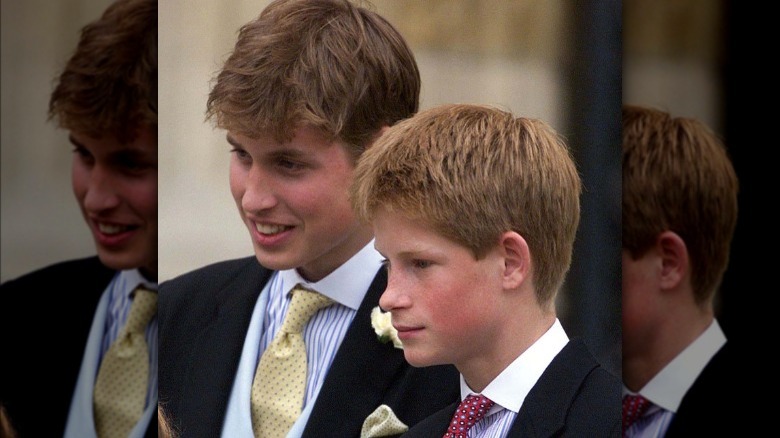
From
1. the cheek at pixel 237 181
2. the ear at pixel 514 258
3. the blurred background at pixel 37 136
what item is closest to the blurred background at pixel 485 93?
the cheek at pixel 237 181

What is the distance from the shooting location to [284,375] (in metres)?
3.21

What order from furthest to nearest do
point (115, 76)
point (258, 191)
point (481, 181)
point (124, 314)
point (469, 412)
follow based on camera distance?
point (124, 314) → point (115, 76) → point (258, 191) → point (469, 412) → point (481, 181)

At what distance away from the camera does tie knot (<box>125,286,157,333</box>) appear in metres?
4.20

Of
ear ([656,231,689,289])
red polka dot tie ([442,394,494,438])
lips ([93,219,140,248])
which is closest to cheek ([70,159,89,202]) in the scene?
lips ([93,219,140,248])

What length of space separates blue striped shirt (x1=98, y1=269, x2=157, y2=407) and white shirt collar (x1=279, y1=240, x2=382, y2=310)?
1.15 meters

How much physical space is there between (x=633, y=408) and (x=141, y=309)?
1.70 metres

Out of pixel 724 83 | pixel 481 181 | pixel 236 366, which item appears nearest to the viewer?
pixel 481 181

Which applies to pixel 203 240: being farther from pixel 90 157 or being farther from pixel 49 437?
pixel 49 437

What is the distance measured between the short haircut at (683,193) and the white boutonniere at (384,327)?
0.78 m

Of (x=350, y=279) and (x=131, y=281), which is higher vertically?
(x=350, y=279)

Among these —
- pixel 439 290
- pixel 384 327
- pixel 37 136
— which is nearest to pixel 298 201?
pixel 384 327

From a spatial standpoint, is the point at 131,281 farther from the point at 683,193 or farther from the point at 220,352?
the point at 683,193

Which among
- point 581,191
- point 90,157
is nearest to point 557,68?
point 581,191

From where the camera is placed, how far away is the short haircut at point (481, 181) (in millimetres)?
2779
